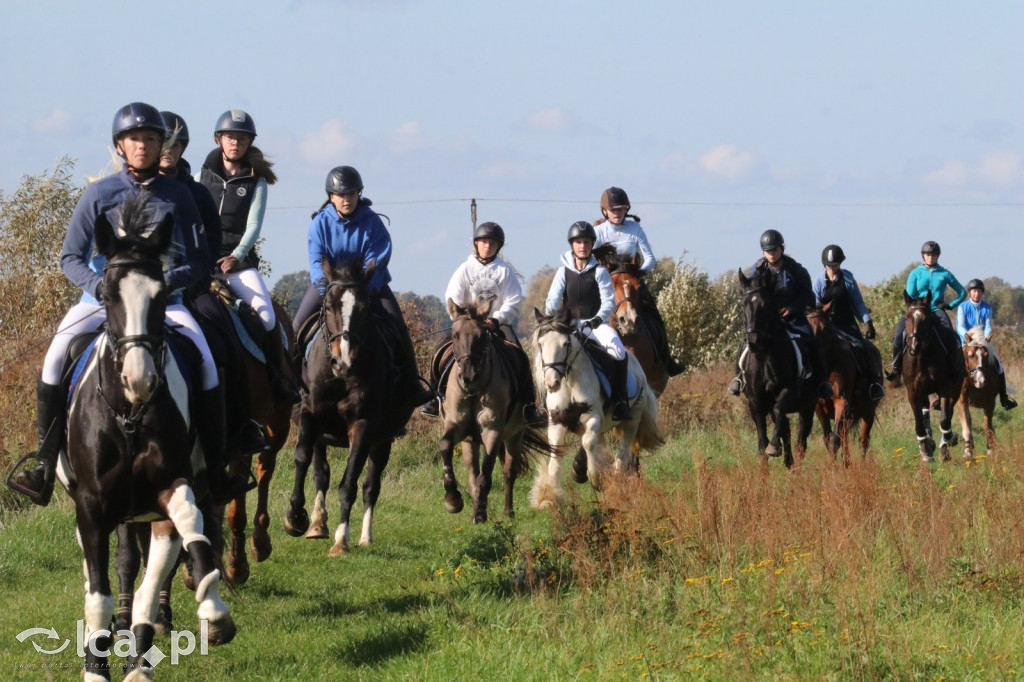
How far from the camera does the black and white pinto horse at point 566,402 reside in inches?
525

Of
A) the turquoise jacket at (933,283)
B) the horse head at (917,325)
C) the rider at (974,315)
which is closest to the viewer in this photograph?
the horse head at (917,325)

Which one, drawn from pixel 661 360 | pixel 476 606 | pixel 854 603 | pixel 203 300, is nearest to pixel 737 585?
pixel 854 603

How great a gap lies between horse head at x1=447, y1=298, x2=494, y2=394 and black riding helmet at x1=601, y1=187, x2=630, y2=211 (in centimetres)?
401

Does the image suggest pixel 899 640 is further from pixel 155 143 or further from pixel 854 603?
pixel 155 143

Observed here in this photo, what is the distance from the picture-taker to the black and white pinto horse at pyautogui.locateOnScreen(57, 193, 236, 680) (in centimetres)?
652

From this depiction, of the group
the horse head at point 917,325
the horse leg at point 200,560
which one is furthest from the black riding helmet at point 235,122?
the horse head at point 917,325

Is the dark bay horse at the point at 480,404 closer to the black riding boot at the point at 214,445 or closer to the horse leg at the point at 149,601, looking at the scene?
the black riding boot at the point at 214,445

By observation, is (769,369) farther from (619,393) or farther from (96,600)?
(96,600)

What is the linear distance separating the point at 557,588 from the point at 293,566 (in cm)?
296

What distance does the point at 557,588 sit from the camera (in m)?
8.50

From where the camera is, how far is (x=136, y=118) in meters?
7.57

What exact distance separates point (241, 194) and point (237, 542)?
2.89 meters

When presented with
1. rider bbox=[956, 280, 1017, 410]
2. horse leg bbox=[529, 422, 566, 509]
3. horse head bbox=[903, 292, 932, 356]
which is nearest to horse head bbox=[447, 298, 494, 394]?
horse leg bbox=[529, 422, 566, 509]

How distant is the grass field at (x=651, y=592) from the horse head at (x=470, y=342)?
1491mm
